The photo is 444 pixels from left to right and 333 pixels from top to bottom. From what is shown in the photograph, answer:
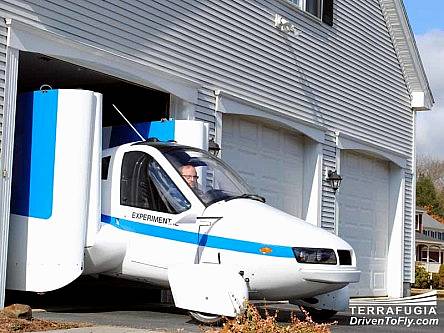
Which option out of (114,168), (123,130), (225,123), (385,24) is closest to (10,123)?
(114,168)

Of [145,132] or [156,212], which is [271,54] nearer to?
[145,132]

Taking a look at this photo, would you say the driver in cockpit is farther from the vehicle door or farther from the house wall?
the house wall

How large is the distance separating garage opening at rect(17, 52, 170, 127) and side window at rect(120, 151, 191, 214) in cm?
262

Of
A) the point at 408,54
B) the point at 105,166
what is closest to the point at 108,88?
the point at 105,166

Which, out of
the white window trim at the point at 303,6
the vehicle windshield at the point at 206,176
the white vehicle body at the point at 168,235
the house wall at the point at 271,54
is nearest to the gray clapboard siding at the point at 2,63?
the house wall at the point at 271,54

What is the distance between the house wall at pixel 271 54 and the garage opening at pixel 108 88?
74 cm

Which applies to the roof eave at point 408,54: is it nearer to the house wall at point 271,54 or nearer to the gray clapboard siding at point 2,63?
the house wall at point 271,54

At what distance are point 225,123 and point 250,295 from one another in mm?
5917

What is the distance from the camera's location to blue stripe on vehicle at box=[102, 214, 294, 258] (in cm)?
1055

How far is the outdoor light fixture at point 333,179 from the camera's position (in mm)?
19312

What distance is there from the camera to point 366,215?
2184cm

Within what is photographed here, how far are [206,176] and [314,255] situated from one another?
1705 millimetres

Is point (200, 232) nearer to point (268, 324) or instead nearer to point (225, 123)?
point (268, 324)

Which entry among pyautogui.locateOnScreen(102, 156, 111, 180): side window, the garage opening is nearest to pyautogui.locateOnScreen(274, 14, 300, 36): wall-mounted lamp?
the garage opening
